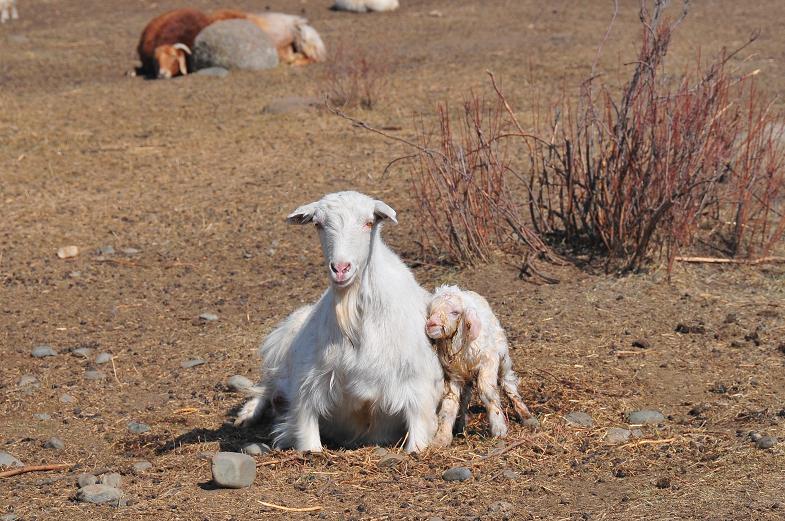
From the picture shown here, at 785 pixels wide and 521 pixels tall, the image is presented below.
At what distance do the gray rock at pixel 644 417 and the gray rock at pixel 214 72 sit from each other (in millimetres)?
10703

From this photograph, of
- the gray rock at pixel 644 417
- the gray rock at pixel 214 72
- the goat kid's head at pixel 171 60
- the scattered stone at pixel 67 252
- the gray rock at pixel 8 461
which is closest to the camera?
the gray rock at pixel 8 461

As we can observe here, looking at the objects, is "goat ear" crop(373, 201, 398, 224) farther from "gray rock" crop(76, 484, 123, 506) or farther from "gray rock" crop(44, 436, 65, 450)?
"gray rock" crop(44, 436, 65, 450)

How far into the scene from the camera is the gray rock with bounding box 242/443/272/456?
559 cm

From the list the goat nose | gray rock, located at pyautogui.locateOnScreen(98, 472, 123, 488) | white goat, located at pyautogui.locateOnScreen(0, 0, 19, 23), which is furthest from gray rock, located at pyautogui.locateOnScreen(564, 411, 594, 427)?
white goat, located at pyautogui.locateOnScreen(0, 0, 19, 23)

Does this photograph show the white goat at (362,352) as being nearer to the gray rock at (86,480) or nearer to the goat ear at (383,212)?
the goat ear at (383,212)

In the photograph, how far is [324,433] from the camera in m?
5.82

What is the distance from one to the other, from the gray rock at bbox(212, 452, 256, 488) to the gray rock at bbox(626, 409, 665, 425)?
1875mm

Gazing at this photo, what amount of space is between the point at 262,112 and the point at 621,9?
840cm

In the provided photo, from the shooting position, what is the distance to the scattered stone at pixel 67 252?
360 inches

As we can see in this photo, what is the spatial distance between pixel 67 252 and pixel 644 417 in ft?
16.6

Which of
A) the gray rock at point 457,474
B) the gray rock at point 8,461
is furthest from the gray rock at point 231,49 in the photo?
the gray rock at point 457,474

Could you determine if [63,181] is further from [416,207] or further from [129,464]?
[129,464]

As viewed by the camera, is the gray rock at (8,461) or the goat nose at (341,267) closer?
the goat nose at (341,267)

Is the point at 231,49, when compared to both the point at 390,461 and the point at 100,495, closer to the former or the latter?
the point at 390,461
